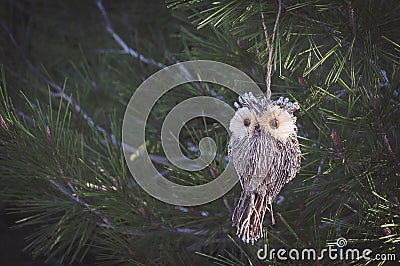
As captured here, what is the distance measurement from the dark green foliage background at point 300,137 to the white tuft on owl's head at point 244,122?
0.09 m

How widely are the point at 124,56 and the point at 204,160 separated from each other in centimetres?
48

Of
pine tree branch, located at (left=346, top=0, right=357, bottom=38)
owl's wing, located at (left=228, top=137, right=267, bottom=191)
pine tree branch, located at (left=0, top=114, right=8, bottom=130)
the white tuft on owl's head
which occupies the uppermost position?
pine tree branch, located at (left=346, top=0, right=357, bottom=38)

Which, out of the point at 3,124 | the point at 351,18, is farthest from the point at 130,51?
the point at 351,18

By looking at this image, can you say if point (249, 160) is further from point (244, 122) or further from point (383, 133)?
A: point (383, 133)

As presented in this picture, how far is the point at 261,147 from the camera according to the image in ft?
1.65

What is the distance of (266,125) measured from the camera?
50 centimetres

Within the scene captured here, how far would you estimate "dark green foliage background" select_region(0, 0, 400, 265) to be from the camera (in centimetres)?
59

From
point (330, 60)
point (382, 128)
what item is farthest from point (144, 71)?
point (382, 128)

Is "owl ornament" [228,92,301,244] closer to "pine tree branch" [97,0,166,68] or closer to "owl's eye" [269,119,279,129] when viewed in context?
"owl's eye" [269,119,279,129]

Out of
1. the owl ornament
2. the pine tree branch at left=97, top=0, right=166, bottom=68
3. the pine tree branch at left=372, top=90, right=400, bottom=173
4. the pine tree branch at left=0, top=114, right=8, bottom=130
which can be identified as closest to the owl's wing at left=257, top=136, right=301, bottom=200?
the owl ornament

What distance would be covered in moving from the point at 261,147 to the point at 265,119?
3cm

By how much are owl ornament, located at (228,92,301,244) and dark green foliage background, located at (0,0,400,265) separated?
76 millimetres

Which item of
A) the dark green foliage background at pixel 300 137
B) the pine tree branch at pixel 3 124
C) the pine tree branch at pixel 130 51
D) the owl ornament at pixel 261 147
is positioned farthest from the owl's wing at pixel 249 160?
the pine tree branch at pixel 130 51

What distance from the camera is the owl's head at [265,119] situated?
502 mm
